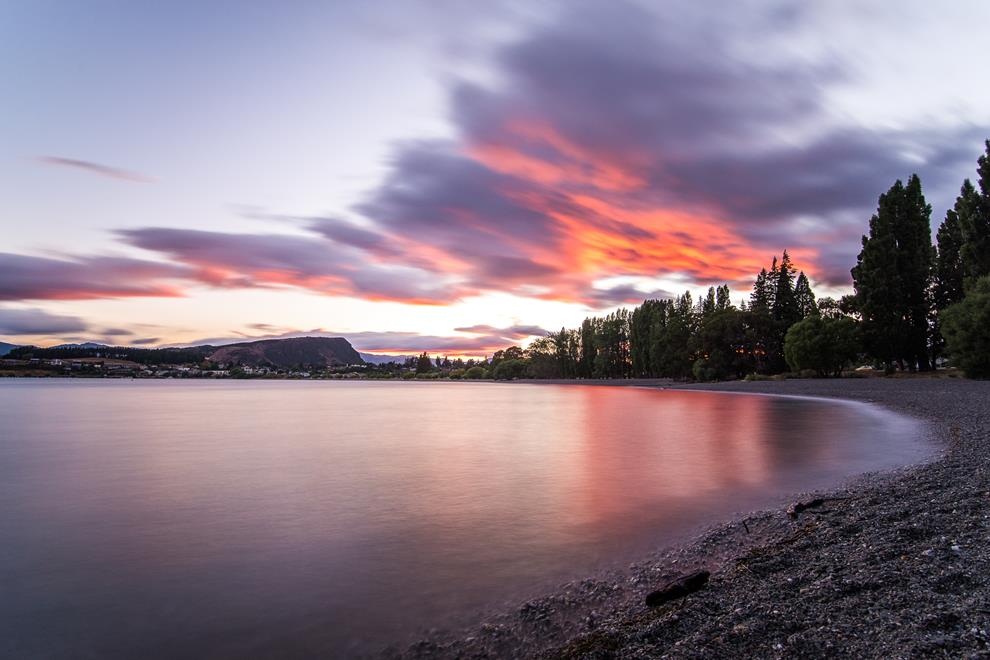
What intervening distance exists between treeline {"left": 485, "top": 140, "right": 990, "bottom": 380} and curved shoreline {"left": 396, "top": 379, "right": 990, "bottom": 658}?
43437 millimetres

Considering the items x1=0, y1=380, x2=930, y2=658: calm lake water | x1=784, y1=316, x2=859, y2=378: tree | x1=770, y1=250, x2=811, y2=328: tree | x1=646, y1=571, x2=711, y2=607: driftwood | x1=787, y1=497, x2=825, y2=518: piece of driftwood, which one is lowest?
x1=0, y1=380, x2=930, y2=658: calm lake water

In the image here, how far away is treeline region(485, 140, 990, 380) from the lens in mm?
46562

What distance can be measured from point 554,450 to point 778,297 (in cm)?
8175

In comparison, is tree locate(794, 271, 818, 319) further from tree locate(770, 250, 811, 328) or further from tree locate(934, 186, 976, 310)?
tree locate(934, 186, 976, 310)

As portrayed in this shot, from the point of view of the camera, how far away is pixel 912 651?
3.72 meters

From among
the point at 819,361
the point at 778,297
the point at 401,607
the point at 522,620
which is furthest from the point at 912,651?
the point at 778,297

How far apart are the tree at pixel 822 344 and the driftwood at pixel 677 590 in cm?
6791

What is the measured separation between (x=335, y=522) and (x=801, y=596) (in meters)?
8.38

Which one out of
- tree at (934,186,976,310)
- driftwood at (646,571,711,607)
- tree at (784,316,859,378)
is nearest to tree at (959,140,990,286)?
tree at (934,186,976,310)

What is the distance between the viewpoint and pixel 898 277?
5641 centimetres

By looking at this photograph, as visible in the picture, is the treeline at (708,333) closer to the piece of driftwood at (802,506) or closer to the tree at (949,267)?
the tree at (949,267)

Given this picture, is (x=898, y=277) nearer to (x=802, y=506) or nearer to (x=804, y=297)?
(x=804, y=297)

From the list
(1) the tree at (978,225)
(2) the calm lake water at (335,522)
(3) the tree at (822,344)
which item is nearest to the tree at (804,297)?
(3) the tree at (822,344)

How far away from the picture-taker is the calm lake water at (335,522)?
252 inches
